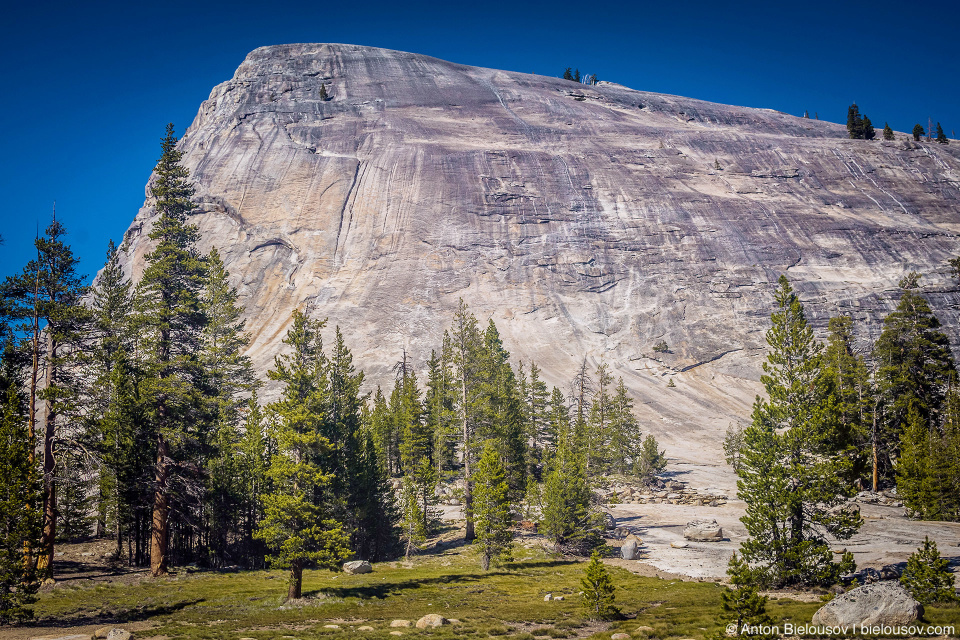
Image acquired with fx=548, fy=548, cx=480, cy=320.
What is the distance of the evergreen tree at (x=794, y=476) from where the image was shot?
22.5 metres

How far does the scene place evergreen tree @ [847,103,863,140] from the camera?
513 ft

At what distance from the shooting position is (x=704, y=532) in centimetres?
3822

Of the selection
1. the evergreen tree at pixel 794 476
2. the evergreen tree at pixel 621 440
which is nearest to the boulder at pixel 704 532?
the evergreen tree at pixel 794 476

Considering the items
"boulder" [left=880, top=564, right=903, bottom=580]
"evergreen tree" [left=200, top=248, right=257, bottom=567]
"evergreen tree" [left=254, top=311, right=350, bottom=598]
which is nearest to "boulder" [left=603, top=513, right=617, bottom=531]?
"boulder" [left=880, top=564, right=903, bottom=580]

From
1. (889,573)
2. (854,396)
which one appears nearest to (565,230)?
(854,396)

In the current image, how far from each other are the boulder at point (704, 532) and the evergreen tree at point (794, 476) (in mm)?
14326

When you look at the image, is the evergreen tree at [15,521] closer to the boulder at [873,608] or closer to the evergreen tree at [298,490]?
the evergreen tree at [298,490]

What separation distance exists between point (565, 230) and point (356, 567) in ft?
315

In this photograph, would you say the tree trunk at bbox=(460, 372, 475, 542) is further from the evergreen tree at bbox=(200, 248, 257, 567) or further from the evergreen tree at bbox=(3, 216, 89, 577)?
the evergreen tree at bbox=(3, 216, 89, 577)

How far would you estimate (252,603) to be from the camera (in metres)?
23.0

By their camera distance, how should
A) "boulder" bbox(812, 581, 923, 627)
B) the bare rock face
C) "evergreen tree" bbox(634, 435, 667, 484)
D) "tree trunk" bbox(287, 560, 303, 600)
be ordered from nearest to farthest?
"boulder" bbox(812, 581, 923, 627) < "tree trunk" bbox(287, 560, 303, 600) < "evergreen tree" bbox(634, 435, 667, 484) < the bare rock face

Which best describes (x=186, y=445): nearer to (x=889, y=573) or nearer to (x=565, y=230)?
(x=889, y=573)

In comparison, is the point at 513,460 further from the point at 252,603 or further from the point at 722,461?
the point at 722,461

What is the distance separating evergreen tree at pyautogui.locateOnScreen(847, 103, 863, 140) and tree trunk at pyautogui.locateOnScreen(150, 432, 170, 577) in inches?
7396
